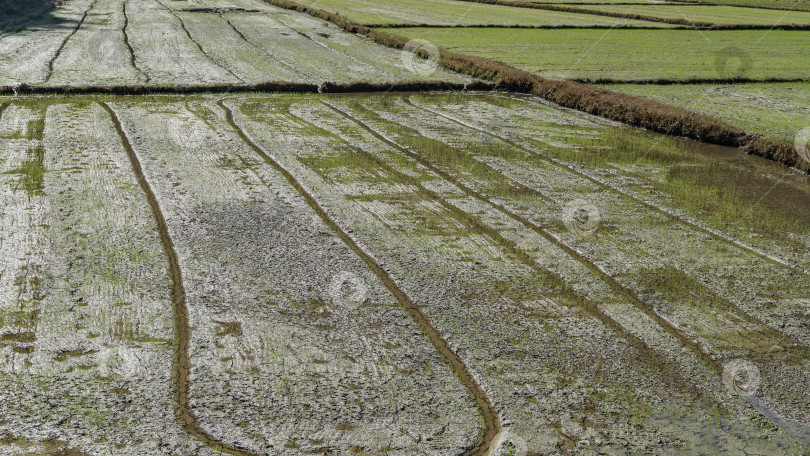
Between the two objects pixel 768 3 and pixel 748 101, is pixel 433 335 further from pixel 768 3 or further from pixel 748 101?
pixel 768 3

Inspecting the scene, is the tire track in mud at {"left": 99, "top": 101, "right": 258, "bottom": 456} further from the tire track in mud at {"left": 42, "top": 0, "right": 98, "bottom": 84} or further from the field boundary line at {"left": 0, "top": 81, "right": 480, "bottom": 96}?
the tire track in mud at {"left": 42, "top": 0, "right": 98, "bottom": 84}

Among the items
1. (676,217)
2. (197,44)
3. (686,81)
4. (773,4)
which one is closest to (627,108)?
(686,81)

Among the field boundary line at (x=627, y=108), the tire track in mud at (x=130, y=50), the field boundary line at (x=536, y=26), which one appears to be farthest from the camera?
the field boundary line at (x=536, y=26)

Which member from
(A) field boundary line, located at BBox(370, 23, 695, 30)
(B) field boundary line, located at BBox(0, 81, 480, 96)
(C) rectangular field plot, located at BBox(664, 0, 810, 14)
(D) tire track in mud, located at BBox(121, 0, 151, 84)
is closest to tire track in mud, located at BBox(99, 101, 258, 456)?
(B) field boundary line, located at BBox(0, 81, 480, 96)

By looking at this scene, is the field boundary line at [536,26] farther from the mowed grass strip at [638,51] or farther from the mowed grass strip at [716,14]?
the mowed grass strip at [716,14]

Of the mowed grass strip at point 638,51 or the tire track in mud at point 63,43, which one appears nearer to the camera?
the tire track in mud at point 63,43

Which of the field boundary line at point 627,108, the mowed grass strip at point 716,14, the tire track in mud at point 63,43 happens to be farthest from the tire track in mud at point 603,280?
the mowed grass strip at point 716,14

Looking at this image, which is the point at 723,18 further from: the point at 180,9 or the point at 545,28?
the point at 180,9
